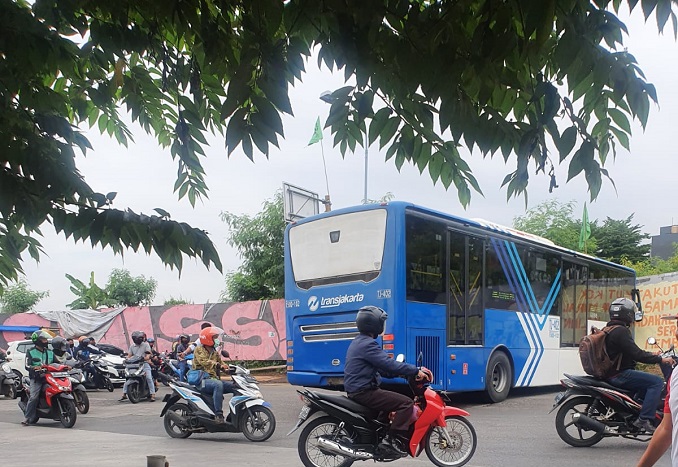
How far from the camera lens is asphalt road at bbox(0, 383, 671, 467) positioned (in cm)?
828

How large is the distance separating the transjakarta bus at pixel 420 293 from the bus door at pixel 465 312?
0.02m

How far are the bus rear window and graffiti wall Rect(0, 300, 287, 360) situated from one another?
10.9 metres

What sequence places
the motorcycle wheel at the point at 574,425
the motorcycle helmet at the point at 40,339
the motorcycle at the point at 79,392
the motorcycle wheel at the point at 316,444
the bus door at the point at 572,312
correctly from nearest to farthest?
the motorcycle wheel at the point at 316,444, the motorcycle wheel at the point at 574,425, the motorcycle helmet at the point at 40,339, the motorcycle at the point at 79,392, the bus door at the point at 572,312

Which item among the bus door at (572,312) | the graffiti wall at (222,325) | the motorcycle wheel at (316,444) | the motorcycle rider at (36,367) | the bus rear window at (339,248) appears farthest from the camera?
the graffiti wall at (222,325)

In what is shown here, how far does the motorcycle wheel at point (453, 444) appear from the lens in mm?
7715

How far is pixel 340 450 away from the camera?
7.41 m

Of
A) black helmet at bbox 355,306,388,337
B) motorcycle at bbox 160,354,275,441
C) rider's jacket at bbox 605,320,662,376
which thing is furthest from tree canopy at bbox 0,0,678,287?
motorcycle at bbox 160,354,275,441

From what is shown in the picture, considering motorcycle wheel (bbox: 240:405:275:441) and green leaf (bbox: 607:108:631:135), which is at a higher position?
green leaf (bbox: 607:108:631:135)

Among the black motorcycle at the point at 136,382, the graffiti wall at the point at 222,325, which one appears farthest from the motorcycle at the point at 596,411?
the graffiti wall at the point at 222,325

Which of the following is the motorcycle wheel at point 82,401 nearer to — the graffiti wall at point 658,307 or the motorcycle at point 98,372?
the motorcycle at point 98,372

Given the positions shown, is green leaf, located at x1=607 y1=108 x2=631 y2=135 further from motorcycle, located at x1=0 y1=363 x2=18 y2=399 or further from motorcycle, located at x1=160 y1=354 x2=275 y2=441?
motorcycle, located at x1=0 y1=363 x2=18 y2=399

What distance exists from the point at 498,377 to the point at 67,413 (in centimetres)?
728

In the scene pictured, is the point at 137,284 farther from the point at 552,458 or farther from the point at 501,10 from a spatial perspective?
the point at 501,10

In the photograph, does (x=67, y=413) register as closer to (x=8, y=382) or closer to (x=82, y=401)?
(x=82, y=401)
